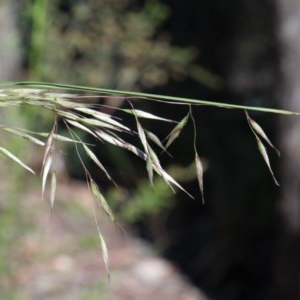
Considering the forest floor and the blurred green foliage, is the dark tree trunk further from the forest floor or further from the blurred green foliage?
the blurred green foliage

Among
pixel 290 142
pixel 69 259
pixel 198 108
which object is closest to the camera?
pixel 69 259

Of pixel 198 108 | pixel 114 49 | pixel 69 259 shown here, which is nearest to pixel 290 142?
pixel 69 259

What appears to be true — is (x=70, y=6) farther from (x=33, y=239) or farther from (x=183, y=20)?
(x=33, y=239)

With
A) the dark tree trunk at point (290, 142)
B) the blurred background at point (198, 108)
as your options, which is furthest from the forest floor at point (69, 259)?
the dark tree trunk at point (290, 142)

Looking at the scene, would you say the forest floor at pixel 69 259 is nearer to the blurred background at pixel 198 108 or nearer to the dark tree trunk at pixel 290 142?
the blurred background at pixel 198 108

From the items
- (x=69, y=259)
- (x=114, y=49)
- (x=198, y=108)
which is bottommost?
(x=69, y=259)

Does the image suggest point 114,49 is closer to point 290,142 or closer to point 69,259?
point 290,142

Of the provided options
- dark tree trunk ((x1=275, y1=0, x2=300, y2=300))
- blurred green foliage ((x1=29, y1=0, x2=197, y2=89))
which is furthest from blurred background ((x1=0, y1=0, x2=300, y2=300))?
dark tree trunk ((x1=275, y1=0, x2=300, y2=300))

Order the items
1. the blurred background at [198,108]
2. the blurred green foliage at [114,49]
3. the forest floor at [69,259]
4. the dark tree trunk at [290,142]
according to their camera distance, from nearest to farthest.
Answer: the forest floor at [69,259] → the dark tree trunk at [290,142] → the blurred background at [198,108] → the blurred green foliage at [114,49]
